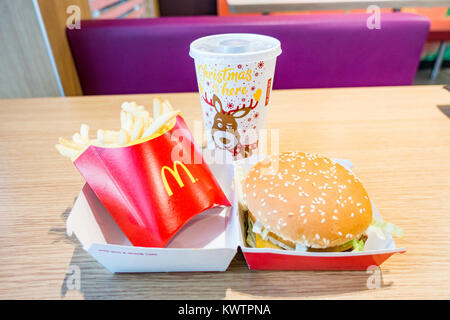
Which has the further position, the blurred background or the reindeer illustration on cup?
the blurred background

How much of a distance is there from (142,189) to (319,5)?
227cm

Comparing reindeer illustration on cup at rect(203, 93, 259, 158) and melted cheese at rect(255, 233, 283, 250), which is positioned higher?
reindeer illustration on cup at rect(203, 93, 259, 158)

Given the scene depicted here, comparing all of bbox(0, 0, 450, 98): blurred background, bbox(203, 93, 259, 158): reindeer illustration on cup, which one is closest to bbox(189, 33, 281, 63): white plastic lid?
bbox(203, 93, 259, 158): reindeer illustration on cup

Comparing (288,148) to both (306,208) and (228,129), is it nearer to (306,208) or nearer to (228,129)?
(228,129)

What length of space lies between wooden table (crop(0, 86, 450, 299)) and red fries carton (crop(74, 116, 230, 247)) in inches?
3.8

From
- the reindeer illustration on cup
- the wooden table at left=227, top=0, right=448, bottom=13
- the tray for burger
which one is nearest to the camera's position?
the tray for burger

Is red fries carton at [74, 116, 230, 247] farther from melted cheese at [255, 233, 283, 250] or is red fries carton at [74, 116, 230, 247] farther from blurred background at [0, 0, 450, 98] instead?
blurred background at [0, 0, 450, 98]

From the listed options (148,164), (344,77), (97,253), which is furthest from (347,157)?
(344,77)

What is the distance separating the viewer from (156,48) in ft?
5.53

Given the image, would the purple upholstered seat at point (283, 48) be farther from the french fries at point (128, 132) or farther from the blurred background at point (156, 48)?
the french fries at point (128, 132)

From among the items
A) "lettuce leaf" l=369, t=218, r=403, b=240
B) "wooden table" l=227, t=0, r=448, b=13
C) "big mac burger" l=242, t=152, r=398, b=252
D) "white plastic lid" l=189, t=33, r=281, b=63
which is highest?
"white plastic lid" l=189, t=33, r=281, b=63

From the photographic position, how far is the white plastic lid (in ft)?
2.44

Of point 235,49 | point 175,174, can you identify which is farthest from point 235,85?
point 175,174
